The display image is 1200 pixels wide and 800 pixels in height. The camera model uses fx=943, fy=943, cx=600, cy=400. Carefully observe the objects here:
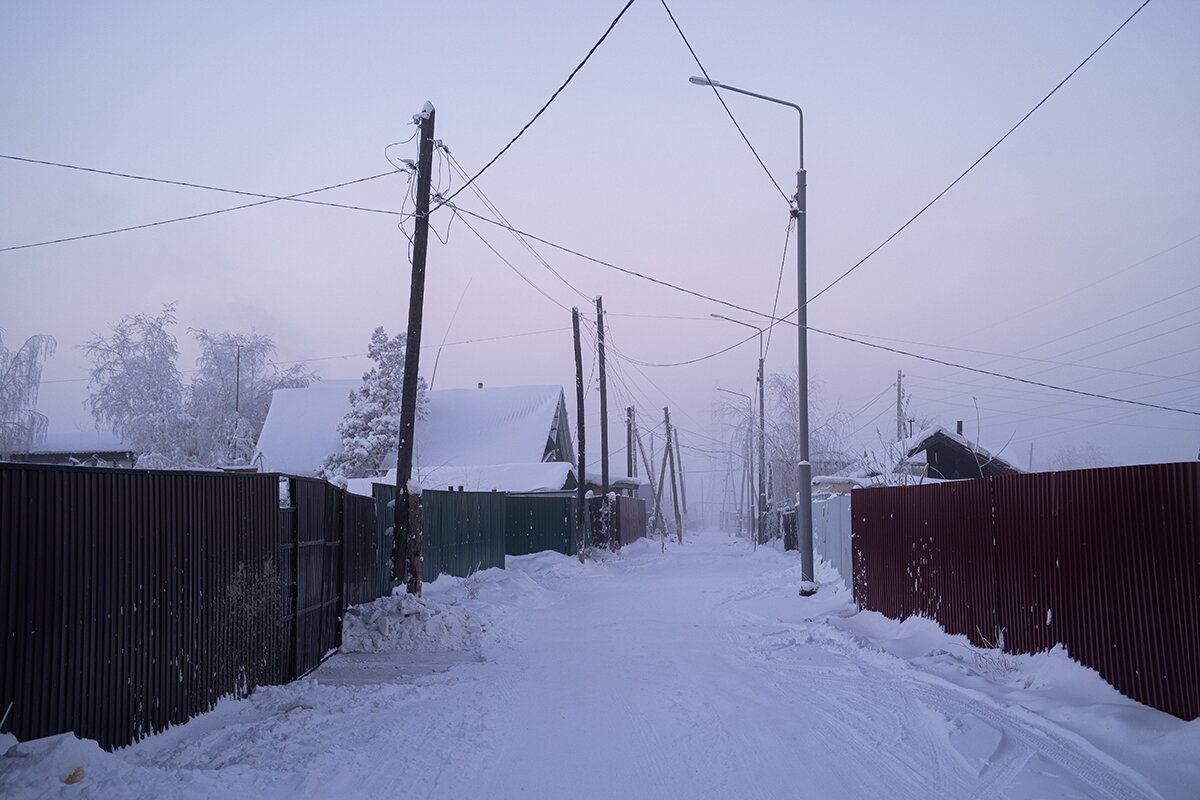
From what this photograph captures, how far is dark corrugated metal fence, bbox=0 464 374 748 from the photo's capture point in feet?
18.5

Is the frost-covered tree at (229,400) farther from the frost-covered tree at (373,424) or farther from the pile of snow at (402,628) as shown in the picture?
the pile of snow at (402,628)

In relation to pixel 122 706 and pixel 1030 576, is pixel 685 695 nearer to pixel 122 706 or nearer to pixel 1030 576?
pixel 1030 576

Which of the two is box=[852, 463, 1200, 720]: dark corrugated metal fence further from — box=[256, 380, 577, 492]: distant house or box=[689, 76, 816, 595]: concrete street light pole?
box=[256, 380, 577, 492]: distant house

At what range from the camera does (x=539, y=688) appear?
1005 cm

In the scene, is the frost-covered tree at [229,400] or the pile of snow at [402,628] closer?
the pile of snow at [402,628]

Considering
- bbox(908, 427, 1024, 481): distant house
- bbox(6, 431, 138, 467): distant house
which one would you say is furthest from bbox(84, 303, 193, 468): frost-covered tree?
bbox(908, 427, 1024, 481): distant house

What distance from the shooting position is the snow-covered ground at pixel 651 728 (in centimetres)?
612

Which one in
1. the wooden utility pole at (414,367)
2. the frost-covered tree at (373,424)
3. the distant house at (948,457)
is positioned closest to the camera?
the wooden utility pole at (414,367)

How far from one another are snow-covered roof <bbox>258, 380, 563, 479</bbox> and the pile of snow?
31906 mm

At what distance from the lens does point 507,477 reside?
4256 cm

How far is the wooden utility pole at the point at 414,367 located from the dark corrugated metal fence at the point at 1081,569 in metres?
7.92

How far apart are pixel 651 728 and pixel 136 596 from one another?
421 cm

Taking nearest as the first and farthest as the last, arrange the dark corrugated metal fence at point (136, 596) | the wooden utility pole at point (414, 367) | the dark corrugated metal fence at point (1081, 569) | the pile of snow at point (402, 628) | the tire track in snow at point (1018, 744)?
the dark corrugated metal fence at point (136, 596) < the tire track in snow at point (1018, 744) < the dark corrugated metal fence at point (1081, 569) < the pile of snow at point (402, 628) < the wooden utility pole at point (414, 367)

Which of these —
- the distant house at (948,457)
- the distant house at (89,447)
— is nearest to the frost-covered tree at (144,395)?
the distant house at (89,447)
